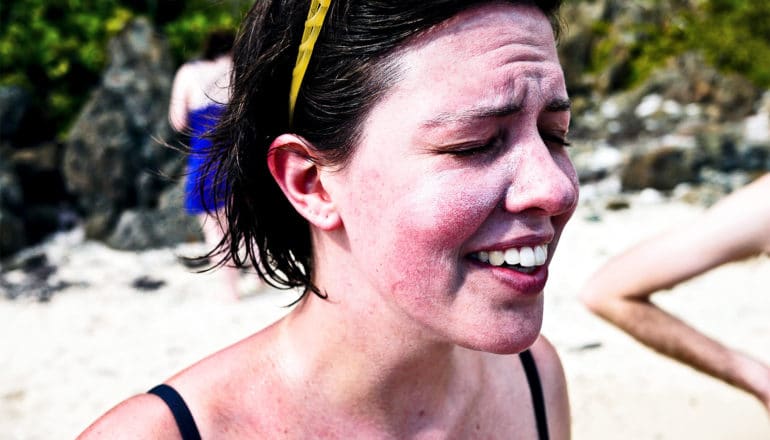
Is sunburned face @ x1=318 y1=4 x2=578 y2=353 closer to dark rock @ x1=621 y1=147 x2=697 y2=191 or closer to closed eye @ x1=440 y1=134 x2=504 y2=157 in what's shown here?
closed eye @ x1=440 y1=134 x2=504 y2=157

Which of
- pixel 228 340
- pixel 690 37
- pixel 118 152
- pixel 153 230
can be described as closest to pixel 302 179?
pixel 228 340

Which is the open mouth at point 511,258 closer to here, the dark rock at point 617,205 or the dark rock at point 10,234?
the dark rock at point 617,205

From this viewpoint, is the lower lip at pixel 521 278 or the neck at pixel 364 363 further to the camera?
the neck at pixel 364 363

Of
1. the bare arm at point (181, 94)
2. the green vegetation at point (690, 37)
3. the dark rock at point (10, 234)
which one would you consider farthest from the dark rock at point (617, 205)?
the dark rock at point (10, 234)

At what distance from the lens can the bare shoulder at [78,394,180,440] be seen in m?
1.44

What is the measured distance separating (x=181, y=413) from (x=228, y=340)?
4322 millimetres

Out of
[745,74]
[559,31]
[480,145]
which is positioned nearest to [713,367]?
[559,31]

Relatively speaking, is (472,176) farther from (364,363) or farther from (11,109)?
(11,109)

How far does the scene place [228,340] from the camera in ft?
18.8

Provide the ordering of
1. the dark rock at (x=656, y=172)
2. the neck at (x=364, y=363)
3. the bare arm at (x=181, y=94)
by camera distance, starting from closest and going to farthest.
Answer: the neck at (x=364, y=363), the bare arm at (x=181, y=94), the dark rock at (x=656, y=172)

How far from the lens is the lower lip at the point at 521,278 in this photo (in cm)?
140

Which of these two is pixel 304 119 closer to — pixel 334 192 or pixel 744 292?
pixel 334 192

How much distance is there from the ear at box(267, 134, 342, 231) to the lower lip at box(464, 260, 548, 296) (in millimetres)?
333

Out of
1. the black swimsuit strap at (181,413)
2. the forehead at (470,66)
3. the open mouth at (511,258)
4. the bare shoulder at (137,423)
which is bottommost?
the black swimsuit strap at (181,413)
